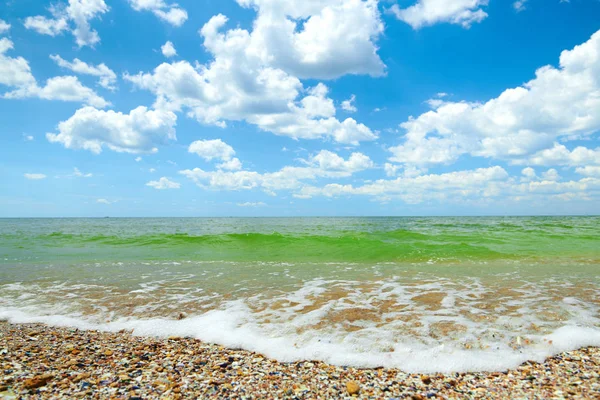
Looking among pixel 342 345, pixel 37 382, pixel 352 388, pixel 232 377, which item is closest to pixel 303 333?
pixel 342 345

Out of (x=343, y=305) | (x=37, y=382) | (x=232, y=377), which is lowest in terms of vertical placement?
(x=343, y=305)

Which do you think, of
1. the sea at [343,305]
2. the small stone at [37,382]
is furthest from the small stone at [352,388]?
the small stone at [37,382]

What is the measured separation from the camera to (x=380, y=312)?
6633 mm

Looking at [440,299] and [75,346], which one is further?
[440,299]

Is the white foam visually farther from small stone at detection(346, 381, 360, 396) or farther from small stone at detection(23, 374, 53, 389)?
small stone at detection(23, 374, 53, 389)

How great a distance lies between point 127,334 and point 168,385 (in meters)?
2.53

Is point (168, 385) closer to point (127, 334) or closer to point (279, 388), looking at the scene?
point (279, 388)

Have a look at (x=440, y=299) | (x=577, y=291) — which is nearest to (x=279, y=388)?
(x=440, y=299)

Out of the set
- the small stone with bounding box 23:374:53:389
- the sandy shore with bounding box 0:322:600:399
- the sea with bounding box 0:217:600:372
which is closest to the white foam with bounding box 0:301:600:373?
the sea with bounding box 0:217:600:372

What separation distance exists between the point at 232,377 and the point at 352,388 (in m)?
1.44

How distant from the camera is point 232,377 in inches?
153

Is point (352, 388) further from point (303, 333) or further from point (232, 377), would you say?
point (303, 333)

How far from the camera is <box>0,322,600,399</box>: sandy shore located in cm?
348

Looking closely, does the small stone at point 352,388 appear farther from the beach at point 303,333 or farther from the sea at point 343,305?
the sea at point 343,305
